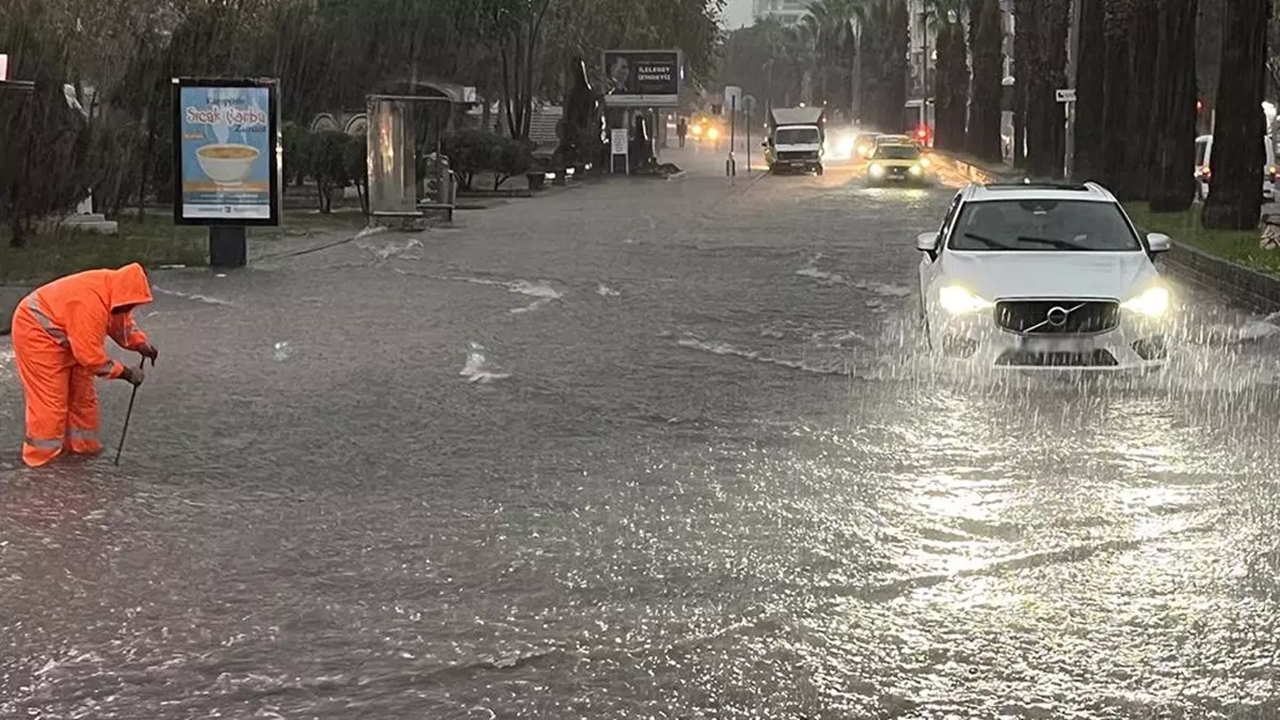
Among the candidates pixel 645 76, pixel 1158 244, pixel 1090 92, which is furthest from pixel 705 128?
pixel 1158 244

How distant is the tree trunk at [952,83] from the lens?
8062 cm

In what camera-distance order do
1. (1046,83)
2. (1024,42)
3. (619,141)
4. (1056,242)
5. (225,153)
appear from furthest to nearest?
(619,141), (1024,42), (1046,83), (225,153), (1056,242)

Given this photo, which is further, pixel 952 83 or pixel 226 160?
pixel 952 83

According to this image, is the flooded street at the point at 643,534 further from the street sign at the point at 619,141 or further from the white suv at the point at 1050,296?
the street sign at the point at 619,141

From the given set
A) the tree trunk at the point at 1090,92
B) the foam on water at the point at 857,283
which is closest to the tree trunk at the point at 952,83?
the tree trunk at the point at 1090,92

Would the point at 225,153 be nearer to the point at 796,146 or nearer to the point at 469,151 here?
the point at 469,151

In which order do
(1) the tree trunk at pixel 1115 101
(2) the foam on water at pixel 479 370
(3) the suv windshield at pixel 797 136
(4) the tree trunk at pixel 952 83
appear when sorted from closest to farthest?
1. (2) the foam on water at pixel 479 370
2. (1) the tree trunk at pixel 1115 101
3. (3) the suv windshield at pixel 797 136
4. (4) the tree trunk at pixel 952 83

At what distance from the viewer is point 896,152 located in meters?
54.6

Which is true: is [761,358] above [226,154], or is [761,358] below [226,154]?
below

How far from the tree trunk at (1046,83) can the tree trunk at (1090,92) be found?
8.41m

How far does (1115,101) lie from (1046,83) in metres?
13.4

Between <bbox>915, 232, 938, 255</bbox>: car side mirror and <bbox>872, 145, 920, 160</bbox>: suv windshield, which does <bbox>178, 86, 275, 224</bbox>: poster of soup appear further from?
<bbox>872, 145, 920, 160</bbox>: suv windshield

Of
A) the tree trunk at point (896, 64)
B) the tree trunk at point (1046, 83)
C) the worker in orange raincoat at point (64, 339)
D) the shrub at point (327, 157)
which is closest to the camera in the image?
the worker in orange raincoat at point (64, 339)

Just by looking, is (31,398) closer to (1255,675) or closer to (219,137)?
(1255,675)
